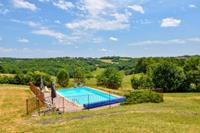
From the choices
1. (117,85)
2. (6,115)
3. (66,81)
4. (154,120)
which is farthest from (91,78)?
(154,120)

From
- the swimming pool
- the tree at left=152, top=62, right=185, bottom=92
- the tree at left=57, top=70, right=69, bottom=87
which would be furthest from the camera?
the tree at left=152, top=62, right=185, bottom=92

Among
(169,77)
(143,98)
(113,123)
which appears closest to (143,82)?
(169,77)

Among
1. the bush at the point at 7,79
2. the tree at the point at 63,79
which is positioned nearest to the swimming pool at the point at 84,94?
the tree at the point at 63,79

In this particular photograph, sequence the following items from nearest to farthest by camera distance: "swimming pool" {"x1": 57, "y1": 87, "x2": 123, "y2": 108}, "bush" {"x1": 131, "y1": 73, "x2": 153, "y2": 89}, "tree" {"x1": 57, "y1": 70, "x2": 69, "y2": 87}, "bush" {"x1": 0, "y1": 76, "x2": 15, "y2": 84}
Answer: "swimming pool" {"x1": 57, "y1": 87, "x2": 123, "y2": 108} < "tree" {"x1": 57, "y1": 70, "x2": 69, "y2": 87} < "bush" {"x1": 131, "y1": 73, "x2": 153, "y2": 89} < "bush" {"x1": 0, "y1": 76, "x2": 15, "y2": 84}

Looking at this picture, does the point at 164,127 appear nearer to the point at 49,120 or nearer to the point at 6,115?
the point at 49,120

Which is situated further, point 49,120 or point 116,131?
point 49,120

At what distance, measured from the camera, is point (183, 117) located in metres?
18.2

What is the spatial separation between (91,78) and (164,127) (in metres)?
60.3

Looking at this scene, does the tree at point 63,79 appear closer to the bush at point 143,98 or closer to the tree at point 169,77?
the tree at point 169,77

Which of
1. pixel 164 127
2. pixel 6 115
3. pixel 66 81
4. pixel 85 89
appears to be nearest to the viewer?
pixel 164 127

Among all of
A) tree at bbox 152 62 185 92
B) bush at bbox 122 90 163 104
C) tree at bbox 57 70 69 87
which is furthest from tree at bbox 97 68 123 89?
bush at bbox 122 90 163 104

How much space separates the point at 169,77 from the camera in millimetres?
55500

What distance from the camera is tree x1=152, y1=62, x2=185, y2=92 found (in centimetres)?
5484

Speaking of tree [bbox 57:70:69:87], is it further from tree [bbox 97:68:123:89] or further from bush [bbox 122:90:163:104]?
bush [bbox 122:90:163:104]
